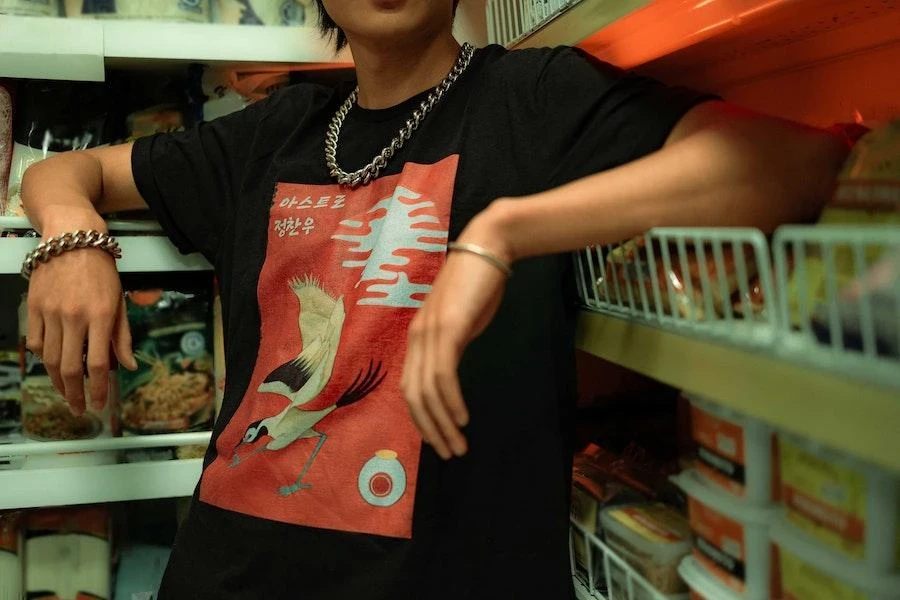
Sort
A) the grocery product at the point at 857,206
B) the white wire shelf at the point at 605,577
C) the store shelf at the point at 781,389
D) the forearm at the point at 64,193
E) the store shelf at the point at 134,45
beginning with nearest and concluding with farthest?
the store shelf at the point at 781,389, the grocery product at the point at 857,206, the white wire shelf at the point at 605,577, the forearm at the point at 64,193, the store shelf at the point at 134,45

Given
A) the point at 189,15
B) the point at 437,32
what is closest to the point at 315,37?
the point at 189,15

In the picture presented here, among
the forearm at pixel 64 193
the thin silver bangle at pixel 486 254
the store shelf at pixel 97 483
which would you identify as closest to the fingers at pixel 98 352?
the forearm at pixel 64 193

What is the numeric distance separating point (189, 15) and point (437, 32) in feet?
1.52

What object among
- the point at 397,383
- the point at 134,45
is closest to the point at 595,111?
the point at 397,383

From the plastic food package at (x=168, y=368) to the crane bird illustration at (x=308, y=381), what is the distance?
11.3 inches

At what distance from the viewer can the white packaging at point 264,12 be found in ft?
3.71

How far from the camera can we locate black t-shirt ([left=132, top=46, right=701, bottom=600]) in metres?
0.73

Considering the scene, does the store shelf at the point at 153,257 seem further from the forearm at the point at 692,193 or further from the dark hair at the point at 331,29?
the forearm at the point at 692,193

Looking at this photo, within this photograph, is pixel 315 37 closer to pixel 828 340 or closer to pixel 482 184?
pixel 482 184

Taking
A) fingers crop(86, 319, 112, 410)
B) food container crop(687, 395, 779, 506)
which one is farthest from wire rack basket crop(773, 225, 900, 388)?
fingers crop(86, 319, 112, 410)

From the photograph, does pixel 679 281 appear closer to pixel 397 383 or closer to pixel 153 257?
pixel 397 383

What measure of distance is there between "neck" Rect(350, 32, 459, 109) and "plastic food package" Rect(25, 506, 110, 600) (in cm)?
78

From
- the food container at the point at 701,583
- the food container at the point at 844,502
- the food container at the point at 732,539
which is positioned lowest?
the food container at the point at 701,583

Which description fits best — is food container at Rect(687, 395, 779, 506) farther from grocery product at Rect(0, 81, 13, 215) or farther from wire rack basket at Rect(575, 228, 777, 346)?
grocery product at Rect(0, 81, 13, 215)
